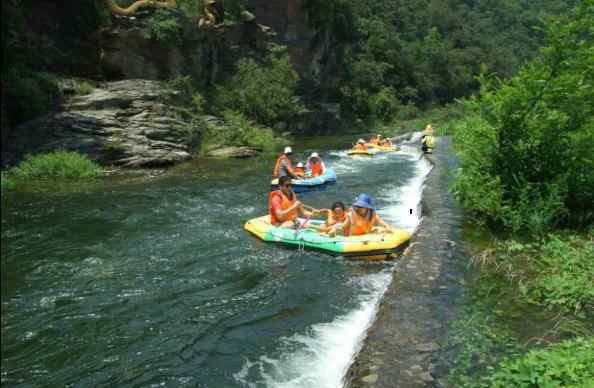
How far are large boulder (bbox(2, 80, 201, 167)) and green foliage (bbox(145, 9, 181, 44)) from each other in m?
3.89

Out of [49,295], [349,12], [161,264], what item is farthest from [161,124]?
[349,12]

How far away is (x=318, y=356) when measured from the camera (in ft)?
17.5

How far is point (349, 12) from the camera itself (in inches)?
1737

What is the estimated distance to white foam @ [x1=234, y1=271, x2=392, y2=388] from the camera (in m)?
4.84

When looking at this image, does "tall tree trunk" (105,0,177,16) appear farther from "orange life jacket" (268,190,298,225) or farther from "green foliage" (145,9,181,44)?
"orange life jacket" (268,190,298,225)

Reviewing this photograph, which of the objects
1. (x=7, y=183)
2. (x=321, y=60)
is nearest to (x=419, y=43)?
(x=321, y=60)

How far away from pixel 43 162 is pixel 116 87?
5.84 m

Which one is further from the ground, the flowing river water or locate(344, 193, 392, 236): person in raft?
locate(344, 193, 392, 236): person in raft

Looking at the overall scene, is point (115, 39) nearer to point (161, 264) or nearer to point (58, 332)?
point (161, 264)

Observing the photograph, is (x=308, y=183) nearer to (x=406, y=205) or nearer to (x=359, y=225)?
(x=406, y=205)

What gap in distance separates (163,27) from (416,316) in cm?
2126

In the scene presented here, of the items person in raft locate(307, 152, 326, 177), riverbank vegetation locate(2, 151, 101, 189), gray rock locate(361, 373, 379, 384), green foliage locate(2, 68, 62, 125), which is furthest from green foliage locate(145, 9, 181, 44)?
gray rock locate(361, 373, 379, 384)

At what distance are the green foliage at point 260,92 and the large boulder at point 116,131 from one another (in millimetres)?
7391

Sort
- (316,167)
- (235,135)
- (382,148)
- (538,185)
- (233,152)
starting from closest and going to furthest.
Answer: (538,185) → (316,167) → (233,152) → (235,135) → (382,148)
